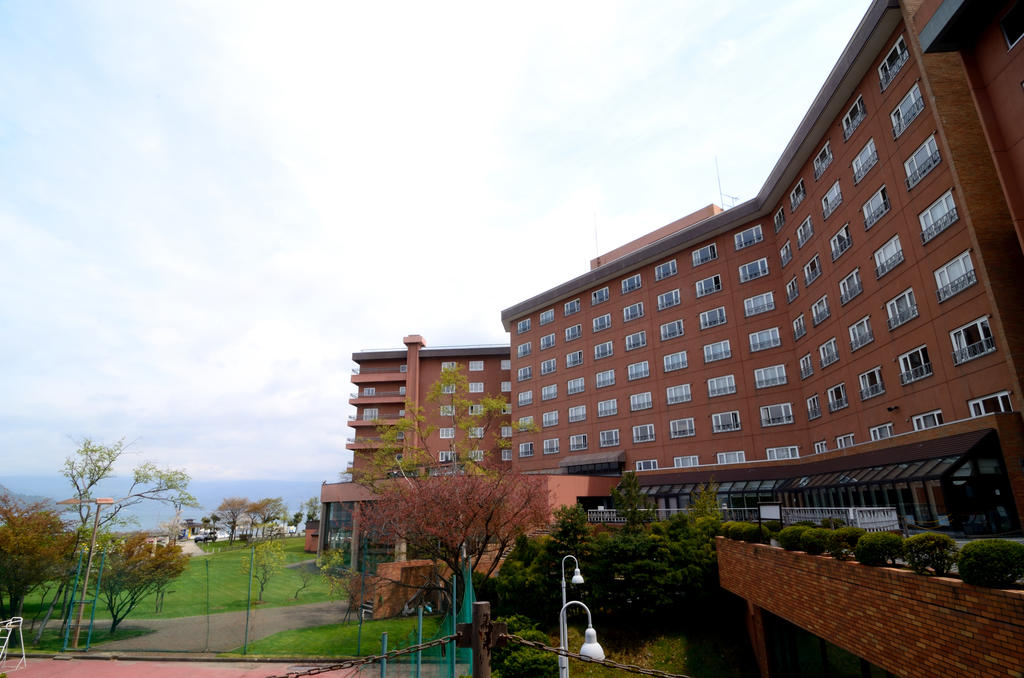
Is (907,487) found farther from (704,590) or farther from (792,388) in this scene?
(792,388)

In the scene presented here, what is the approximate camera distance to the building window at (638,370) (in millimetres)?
46562

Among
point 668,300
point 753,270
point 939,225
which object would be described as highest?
point 753,270

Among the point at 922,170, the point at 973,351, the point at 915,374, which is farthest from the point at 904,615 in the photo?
the point at 922,170

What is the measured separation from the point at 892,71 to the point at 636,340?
25.9 m

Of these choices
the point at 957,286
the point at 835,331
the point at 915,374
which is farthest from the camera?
the point at 835,331

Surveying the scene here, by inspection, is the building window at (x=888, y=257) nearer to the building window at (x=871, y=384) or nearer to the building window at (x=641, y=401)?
the building window at (x=871, y=384)

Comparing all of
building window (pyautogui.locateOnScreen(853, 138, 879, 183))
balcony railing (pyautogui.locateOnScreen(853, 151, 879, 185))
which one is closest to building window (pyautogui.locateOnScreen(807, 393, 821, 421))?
balcony railing (pyautogui.locateOnScreen(853, 151, 879, 185))

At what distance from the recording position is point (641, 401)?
46.3 metres

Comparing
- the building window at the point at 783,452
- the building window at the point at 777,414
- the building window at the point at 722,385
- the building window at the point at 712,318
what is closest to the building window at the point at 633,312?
the building window at the point at 712,318

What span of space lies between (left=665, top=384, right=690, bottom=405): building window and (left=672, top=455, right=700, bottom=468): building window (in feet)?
14.0

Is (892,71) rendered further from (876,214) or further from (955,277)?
(955,277)

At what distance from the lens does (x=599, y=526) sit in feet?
107

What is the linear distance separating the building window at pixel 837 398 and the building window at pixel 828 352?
5.16 ft

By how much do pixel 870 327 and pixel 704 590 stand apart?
56.9 feet
